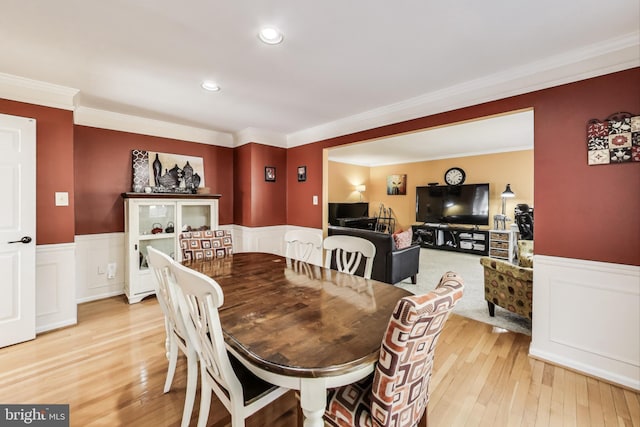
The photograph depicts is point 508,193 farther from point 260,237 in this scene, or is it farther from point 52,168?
point 52,168

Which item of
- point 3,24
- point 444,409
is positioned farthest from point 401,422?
point 3,24

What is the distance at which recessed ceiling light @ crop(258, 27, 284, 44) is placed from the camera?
1.69 metres

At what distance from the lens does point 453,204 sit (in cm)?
632

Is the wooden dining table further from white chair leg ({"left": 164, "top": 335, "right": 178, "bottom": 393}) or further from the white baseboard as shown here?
Result: the white baseboard

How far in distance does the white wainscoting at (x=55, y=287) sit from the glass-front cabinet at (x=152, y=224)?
0.57 m

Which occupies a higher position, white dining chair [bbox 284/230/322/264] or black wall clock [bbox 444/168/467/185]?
black wall clock [bbox 444/168/467/185]

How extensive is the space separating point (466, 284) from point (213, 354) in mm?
3913

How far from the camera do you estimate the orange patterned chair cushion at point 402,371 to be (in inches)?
32.9

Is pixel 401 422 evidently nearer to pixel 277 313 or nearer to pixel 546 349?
pixel 277 313

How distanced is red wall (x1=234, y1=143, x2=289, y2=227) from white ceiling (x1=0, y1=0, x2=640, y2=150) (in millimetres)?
1233

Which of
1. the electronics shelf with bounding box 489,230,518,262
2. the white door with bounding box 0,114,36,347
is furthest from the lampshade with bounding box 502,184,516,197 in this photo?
the white door with bounding box 0,114,36,347

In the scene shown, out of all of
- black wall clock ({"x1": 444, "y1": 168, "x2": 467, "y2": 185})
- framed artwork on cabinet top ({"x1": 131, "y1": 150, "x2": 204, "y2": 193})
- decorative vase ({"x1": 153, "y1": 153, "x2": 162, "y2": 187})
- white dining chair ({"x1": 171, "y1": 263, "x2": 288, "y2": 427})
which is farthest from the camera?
black wall clock ({"x1": 444, "y1": 168, "x2": 467, "y2": 185})

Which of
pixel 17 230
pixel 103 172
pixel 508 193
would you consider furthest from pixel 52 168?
pixel 508 193

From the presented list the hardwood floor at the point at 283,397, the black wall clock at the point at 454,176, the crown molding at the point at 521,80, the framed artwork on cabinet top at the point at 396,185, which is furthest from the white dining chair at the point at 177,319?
the framed artwork on cabinet top at the point at 396,185
